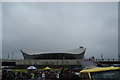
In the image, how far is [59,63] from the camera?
4312cm

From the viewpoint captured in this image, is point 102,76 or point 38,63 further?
point 38,63

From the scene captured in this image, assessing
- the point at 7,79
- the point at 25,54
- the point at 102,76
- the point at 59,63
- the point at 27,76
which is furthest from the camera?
the point at 25,54

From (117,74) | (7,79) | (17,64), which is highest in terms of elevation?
(117,74)

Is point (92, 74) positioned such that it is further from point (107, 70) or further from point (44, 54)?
point (44, 54)

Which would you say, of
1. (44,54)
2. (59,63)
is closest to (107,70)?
(59,63)

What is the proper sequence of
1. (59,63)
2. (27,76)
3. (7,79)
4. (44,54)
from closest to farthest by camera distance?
(7,79) → (27,76) → (59,63) → (44,54)

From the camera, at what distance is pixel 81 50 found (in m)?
68.7

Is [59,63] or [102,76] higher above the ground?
[102,76]

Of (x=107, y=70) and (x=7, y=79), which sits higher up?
(x=107, y=70)

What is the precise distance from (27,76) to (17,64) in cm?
3048

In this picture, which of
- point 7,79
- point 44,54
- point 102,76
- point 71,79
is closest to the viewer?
point 102,76

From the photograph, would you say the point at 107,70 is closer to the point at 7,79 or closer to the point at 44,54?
the point at 7,79

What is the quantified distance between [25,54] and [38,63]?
2551 cm

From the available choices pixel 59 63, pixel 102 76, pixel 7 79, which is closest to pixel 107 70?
pixel 102 76
